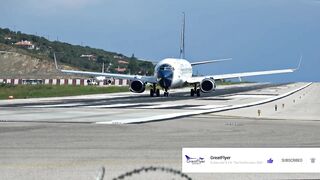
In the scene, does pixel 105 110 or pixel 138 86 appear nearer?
pixel 105 110

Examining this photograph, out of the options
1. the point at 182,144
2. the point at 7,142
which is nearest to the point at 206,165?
the point at 182,144

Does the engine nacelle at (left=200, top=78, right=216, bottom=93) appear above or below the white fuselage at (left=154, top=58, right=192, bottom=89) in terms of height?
below

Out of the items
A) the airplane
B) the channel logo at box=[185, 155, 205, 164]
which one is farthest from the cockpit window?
the channel logo at box=[185, 155, 205, 164]

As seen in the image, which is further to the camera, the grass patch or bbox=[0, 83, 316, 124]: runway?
the grass patch

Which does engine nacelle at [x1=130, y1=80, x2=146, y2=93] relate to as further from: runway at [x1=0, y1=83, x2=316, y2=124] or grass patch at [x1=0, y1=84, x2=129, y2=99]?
runway at [x1=0, y1=83, x2=316, y2=124]

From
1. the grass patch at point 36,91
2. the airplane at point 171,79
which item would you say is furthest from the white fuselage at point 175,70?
the grass patch at point 36,91

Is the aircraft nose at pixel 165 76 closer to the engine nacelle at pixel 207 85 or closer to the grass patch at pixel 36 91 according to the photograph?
the engine nacelle at pixel 207 85

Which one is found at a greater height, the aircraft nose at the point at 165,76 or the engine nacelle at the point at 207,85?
the aircraft nose at the point at 165,76

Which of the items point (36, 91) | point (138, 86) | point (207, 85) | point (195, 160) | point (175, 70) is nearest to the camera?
point (195, 160)

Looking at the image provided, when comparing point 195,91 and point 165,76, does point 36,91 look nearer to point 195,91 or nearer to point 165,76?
point 165,76

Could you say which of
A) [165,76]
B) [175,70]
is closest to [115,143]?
[165,76]

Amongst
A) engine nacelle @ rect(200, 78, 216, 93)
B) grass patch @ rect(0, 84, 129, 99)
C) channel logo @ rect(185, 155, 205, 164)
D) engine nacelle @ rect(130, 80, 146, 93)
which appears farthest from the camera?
grass patch @ rect(0, 84, 129, 99)

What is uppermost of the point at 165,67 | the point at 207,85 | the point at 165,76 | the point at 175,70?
the point at 165,67

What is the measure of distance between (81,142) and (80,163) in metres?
4.29
